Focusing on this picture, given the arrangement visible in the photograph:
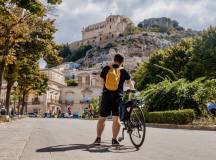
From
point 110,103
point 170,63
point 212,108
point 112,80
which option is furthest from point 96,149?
point 170,63

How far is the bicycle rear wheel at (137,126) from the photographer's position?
30.3 feet

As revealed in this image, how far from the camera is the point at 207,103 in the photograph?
27.5 metres

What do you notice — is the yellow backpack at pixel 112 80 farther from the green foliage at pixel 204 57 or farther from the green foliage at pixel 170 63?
the green foliage at pixel 170 63

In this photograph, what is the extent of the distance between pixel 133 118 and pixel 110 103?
0.58 meters

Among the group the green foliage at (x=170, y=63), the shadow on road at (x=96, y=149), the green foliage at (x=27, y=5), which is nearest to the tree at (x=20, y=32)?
the green foliage at (x=27, y=5)

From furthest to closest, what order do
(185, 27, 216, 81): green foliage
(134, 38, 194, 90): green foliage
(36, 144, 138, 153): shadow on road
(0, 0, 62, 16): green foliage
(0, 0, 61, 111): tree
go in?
(134, 38, 194, 90): green foliage → (185, 27, 216, 81): green foliage → (0, 0, 61, 111): tree → (0, 0, 62, 16): green foliage → (36, 144, 138, 153): shadow on road

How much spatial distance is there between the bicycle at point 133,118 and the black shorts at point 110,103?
0.37 ft

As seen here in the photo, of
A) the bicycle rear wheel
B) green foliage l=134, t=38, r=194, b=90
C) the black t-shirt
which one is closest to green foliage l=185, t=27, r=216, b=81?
green foliage l=134, t=38, r=194, b=90

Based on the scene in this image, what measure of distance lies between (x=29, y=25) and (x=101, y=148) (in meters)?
24.2

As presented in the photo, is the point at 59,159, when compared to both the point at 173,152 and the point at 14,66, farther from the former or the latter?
the point at 14,66

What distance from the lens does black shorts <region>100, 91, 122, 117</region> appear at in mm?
9859

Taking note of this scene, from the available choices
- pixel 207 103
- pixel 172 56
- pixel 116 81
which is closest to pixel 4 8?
pixel 116 81

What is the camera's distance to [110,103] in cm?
988

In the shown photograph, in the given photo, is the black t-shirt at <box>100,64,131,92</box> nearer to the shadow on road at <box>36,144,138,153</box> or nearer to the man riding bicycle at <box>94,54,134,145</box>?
the man riding bicycle at <box>94,54,134,145</box>
